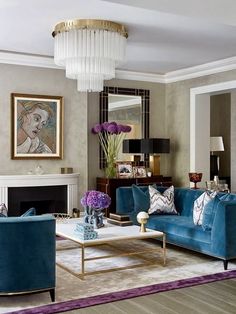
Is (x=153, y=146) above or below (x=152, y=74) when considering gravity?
below

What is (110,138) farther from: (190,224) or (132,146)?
(190,224)

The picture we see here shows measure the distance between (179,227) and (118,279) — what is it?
127 centimetres

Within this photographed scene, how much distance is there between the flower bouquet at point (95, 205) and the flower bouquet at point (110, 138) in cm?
269

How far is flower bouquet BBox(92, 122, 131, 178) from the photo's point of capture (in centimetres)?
752

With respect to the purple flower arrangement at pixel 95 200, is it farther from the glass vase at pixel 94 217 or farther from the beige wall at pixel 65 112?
the beige wall at pixel 65 112

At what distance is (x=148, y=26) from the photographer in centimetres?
525

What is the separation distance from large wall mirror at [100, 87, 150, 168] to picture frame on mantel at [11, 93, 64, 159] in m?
0.94

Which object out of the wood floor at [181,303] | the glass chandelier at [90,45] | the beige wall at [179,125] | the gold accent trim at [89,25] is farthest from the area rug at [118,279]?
the beige wall at [179,125]

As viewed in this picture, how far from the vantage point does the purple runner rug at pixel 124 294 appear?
344 cm

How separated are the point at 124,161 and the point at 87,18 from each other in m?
3.47

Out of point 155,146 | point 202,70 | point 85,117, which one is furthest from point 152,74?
point 85,117

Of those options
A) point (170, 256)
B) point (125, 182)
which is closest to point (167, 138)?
point (125, 182)

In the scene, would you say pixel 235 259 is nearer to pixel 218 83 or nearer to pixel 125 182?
pixel 125 182

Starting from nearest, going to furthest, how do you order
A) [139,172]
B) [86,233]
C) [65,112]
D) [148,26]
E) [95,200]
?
[86,233] → [95,200] → [148,26] → [65,112] → [139,172]
